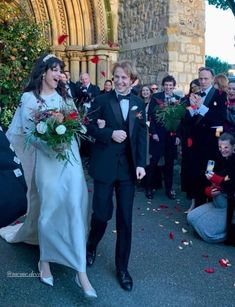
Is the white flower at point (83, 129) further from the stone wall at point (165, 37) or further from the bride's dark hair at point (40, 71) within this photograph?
the stone wall at point (165, 37)

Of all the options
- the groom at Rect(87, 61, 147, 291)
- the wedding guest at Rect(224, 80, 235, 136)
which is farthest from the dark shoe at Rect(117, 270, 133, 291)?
the wedding guest at Rect(224, 80, 235, 136)

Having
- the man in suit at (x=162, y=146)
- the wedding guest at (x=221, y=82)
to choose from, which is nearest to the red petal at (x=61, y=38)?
the man in suit at (x=162, y=146)

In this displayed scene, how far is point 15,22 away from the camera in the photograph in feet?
28.6

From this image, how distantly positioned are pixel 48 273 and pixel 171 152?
3965 mm

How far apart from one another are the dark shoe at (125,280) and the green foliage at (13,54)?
509cm

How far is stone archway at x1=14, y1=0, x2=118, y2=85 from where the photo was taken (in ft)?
36.2

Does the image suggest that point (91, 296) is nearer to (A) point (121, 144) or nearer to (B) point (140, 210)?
(A) point (121, 144)

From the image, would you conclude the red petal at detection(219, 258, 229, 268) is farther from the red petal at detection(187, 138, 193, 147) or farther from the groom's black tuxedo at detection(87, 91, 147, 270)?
the red petal at detection(187, 138, 193, 147)

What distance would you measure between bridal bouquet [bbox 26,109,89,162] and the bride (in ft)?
0.50

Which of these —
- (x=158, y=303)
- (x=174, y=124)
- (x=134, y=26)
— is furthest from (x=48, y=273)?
(x=134, y=26)

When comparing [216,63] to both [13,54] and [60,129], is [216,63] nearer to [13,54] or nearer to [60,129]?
[13,54]

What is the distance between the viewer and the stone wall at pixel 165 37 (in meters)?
10.1

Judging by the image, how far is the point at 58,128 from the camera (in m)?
3.60

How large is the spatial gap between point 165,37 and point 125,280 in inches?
293
